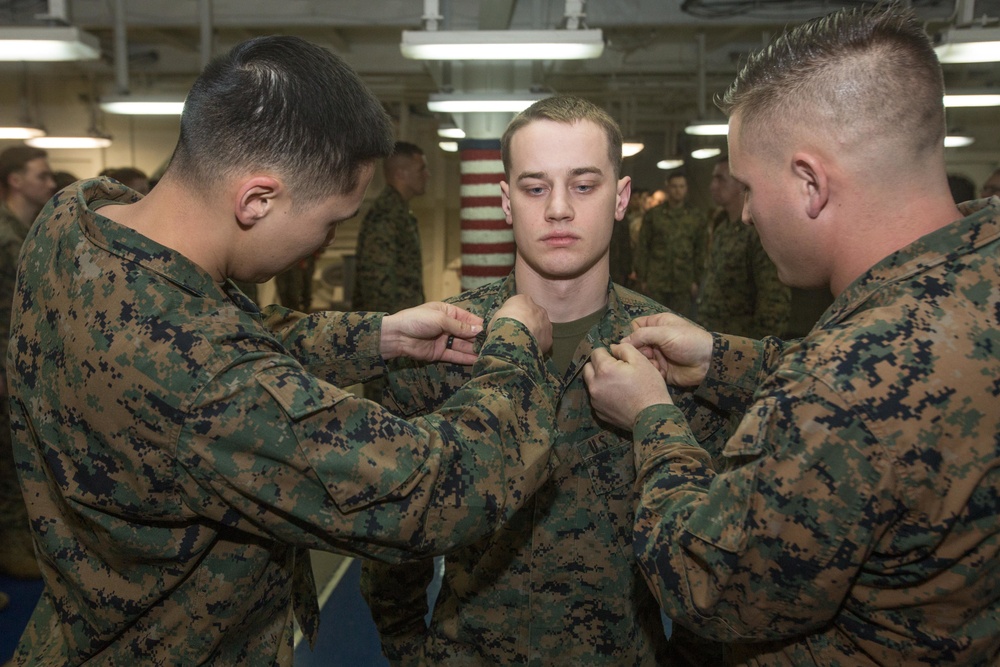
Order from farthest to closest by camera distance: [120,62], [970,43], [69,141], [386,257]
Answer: [69,141] → [386,257] → [120,62] → [970,43]

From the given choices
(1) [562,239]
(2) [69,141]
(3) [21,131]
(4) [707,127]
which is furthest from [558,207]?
(2) [69,141]

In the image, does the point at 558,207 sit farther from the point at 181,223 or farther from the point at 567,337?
the point at 181,223

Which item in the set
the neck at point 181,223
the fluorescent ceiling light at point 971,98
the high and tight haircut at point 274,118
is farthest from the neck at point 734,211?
the neck at point 181,223

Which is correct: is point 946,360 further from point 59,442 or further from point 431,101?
point 431,101

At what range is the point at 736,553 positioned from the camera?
119 cm

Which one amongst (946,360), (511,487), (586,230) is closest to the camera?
(946,360)

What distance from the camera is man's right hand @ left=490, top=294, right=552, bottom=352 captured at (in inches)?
68.7

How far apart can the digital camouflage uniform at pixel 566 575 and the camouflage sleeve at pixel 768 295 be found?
3794mm

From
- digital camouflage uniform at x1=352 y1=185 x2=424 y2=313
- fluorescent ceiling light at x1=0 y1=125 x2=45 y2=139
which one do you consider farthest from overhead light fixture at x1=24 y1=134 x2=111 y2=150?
digital camouflage uniform at x1=352 y1=185 x2=424 y2=313

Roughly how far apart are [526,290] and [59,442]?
1.19 m

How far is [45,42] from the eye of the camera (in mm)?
4180

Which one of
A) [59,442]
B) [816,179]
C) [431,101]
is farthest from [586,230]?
[431,101]

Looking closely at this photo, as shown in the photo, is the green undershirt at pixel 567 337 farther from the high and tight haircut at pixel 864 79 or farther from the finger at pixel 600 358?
the high and tight haircut at pixel 864 79

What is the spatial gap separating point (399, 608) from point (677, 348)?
1015 mm
